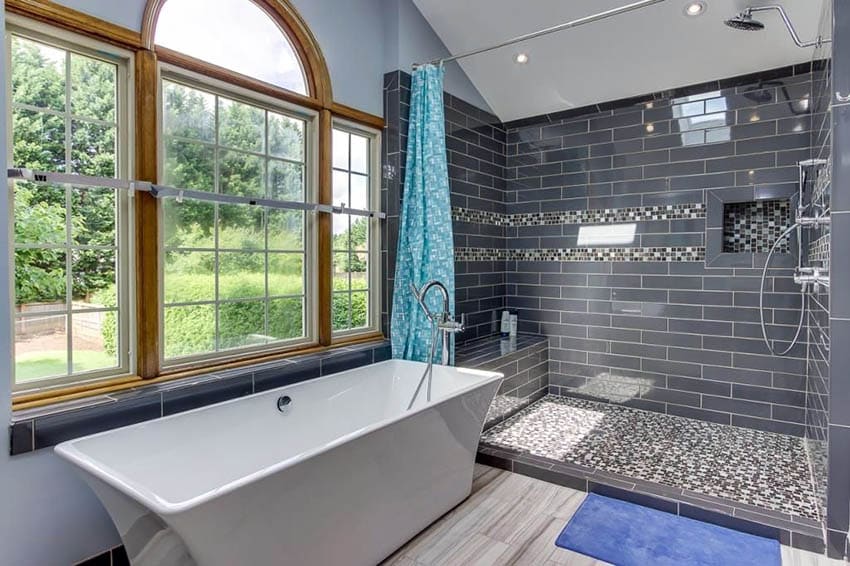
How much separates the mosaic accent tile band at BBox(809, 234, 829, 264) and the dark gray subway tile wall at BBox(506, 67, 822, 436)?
57 centimetres

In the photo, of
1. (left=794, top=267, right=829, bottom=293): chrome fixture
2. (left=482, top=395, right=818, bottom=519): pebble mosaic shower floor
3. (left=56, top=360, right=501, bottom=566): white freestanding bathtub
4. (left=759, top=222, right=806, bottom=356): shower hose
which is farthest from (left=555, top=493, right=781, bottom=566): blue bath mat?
(left=759, top=222, right=806, bottom=356): shower hose

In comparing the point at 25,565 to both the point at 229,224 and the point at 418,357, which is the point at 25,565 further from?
the point at 418,357

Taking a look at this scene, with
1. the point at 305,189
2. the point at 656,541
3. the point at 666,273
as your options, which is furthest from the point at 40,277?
Result: the point at 666,273

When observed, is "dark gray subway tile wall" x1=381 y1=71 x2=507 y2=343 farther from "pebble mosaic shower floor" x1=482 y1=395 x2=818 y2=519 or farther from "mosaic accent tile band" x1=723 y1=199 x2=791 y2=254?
"mosaic accent tile band" x1=723 y1=199 x2=791 y2=254

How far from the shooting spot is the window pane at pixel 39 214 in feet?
6.71

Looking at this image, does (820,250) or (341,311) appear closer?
(820,250)

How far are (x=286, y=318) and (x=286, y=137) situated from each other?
3.67 feet

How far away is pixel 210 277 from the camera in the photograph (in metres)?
2.74

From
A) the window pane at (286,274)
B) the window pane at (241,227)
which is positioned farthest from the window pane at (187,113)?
the window pane at (286,274)

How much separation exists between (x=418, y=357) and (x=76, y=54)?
2.47m

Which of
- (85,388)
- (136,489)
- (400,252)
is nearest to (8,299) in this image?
(85,388)

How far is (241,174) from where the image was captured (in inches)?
113

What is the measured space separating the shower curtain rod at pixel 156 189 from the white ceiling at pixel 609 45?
184cm

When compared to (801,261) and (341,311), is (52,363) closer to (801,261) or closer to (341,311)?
(341,311)
